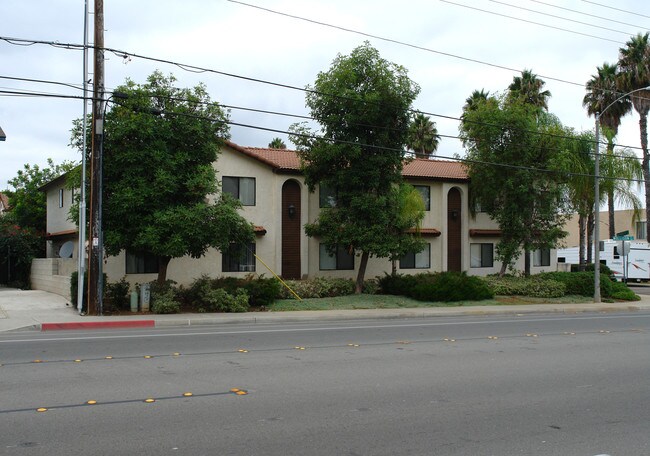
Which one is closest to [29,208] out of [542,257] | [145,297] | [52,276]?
[52,276]

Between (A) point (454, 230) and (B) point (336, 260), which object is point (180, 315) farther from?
(A) point (454, 230)

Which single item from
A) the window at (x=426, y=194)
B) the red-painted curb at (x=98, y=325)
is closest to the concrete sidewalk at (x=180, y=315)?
the red-painted curb at (x=98, y=325)

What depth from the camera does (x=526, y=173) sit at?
91.6 feet

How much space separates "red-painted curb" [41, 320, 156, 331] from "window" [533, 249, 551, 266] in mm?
24027

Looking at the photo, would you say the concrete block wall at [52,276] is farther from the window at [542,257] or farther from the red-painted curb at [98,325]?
the window at [542,257]

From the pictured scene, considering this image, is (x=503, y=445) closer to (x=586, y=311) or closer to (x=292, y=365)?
(x=292, y=365)

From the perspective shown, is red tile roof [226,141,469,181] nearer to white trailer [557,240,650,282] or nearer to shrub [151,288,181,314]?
shrub [151,288,181,314]

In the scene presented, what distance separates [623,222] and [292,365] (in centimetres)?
6014

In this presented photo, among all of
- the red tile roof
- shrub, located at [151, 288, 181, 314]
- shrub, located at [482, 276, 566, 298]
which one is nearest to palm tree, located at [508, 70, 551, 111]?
the red tile roof

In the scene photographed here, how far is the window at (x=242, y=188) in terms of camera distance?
26078 mm

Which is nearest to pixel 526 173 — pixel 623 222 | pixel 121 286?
pixel 121 286

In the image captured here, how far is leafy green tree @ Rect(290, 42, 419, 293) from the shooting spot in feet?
76.9

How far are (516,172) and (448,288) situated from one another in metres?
Answer: 7.14

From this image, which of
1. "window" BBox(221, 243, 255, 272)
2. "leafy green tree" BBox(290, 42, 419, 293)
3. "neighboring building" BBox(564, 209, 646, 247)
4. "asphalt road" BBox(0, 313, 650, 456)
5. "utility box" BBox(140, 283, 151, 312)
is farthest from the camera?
"neighboring building" BBox(564, 209, 646, 247)
